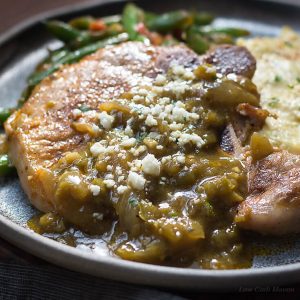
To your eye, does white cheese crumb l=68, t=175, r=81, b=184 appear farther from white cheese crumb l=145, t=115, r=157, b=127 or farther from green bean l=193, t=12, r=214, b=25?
green bean l=193, t=12, r=214, b=25

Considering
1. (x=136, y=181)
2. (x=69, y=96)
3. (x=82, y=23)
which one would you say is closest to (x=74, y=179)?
(x=136, y=181)

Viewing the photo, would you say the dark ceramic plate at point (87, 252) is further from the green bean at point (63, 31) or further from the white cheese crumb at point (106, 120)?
the white cheese crumb at point (106, 120)

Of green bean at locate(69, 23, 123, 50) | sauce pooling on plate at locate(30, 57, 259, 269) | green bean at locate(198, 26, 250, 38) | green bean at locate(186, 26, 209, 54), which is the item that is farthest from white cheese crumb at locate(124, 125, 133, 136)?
green bean at locate(198, 26, 250, 38)

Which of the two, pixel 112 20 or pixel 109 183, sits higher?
pixel 112 20

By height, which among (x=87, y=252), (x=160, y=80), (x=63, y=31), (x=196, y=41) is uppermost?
(x=160, y=80)

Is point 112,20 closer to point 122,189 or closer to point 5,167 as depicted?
point 5,167

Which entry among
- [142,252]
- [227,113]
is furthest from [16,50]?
[142,252]

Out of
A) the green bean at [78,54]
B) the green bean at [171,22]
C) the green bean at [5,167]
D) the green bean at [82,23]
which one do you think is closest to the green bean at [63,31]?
the green bean at [82,23]
